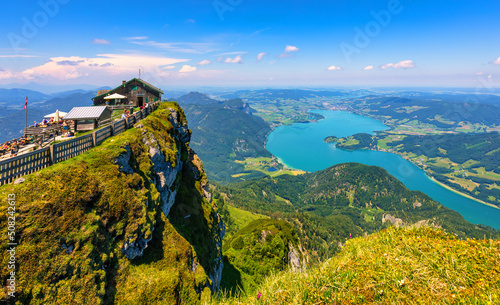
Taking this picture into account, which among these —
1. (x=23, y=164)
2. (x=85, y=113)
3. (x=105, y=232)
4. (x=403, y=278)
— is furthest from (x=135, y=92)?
(x=403, y=278)

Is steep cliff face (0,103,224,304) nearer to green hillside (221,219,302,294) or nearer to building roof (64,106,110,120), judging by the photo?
building roof (64,106,110,120)

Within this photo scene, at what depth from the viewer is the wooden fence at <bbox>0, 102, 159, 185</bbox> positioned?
11.3 meters

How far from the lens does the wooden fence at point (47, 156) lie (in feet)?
Answer: 36.9

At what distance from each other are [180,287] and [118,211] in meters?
7.67

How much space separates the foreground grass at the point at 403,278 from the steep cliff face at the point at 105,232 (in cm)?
839

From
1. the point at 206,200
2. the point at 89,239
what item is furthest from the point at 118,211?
the point at 206,200

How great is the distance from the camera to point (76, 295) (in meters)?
11.2

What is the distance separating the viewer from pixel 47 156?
13.3 metres

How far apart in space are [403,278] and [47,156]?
68.5 ft

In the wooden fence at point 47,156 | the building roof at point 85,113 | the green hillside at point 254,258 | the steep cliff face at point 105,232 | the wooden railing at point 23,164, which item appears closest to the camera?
the steep cliff face at point 105,232

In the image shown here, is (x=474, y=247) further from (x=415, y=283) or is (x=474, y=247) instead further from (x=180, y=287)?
(x=180, y=287)

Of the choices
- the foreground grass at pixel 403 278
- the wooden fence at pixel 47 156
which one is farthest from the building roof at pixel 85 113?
the foreground grass at pixel 403 278

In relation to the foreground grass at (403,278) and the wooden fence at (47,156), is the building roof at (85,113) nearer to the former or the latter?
the wooden fence at (47,156)

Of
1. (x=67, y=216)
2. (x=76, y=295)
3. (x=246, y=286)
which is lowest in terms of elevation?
(x=246, y=286)
